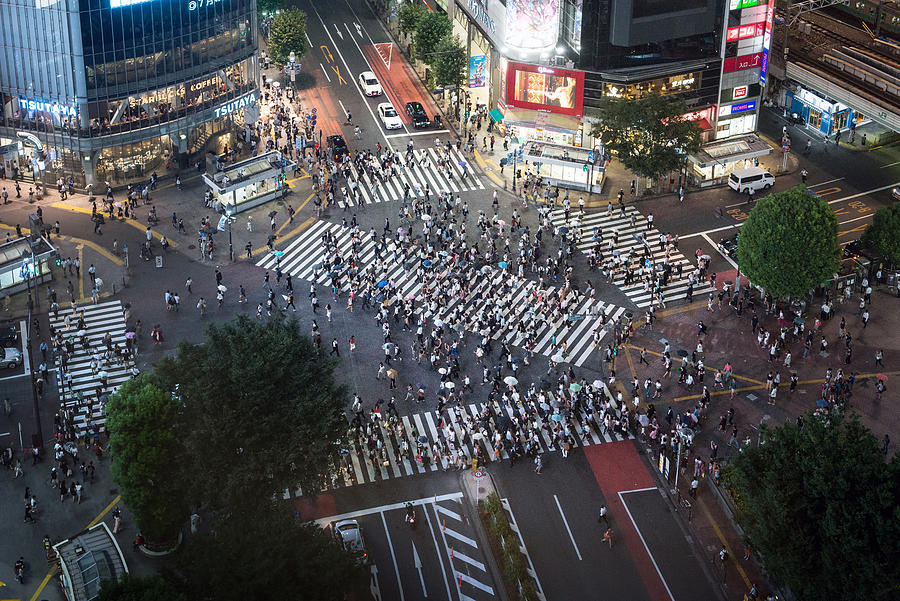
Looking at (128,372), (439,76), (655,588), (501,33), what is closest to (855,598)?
(655,588)

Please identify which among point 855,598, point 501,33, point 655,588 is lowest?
point 655,588

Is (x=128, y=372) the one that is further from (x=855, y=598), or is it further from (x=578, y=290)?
(x=855, y=598)

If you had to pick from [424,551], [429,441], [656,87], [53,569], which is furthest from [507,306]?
[53,569]

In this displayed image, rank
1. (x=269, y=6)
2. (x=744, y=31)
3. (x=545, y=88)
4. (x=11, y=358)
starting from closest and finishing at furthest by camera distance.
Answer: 1. (x=11, y=358)
2. (x=744, y=31)
3. (x=545, y=88)
4. (x=269, y=6)

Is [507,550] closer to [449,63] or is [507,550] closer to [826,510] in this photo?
[826,510]

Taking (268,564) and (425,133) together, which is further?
(425,133)

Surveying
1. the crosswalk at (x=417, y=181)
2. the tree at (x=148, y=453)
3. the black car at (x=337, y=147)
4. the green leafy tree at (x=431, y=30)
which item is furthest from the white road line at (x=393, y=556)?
the green leafy tree at (x=431, y=30)

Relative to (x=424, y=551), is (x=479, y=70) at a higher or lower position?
higher
